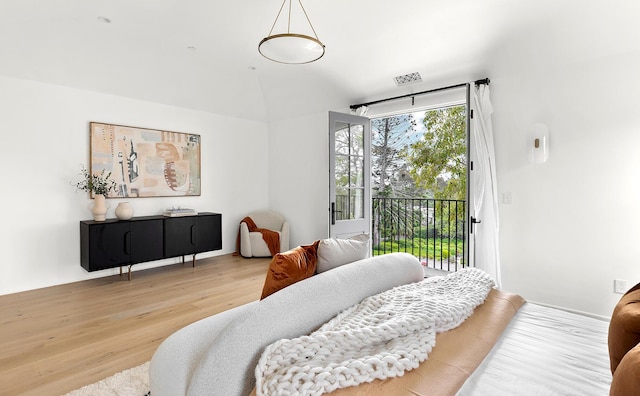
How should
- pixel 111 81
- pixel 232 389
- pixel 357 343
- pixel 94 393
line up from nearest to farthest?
pixel 232 389 < pixel 357 343 < pixel 94 393 < pixel 111 81

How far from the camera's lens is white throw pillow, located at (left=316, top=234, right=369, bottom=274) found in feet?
5.70

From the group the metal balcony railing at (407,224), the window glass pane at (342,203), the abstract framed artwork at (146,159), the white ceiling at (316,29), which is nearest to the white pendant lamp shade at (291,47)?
the white ceiling at (316,29)

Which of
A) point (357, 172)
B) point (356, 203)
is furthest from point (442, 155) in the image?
point (356, 203)

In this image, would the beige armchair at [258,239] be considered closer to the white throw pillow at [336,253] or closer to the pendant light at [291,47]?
the pendant light at [291,47]

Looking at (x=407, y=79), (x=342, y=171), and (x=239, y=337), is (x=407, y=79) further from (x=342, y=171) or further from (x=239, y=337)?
(x=239, y=337)

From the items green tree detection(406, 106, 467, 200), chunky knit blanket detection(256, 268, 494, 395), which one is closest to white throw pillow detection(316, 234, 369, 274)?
chunky knit blanket detection(256, 268, 494, 395)

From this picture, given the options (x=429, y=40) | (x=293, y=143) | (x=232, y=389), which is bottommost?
(x=232, y=389)

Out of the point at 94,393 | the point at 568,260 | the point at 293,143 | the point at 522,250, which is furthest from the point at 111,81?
the point at 568,260

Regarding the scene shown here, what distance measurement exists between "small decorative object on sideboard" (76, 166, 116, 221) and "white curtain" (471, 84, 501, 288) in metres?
4.14

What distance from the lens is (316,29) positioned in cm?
340

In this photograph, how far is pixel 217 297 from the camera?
11.1 feet

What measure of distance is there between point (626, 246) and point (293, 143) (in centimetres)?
421

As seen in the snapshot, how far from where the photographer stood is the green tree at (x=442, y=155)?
6008 mm

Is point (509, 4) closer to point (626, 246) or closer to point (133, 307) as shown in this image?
point (626, 246)
